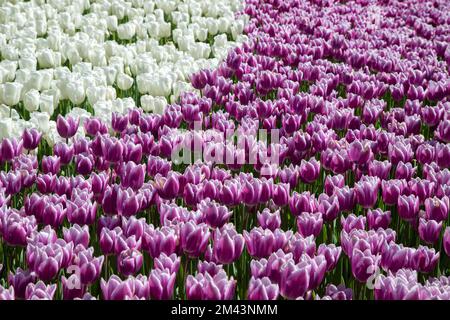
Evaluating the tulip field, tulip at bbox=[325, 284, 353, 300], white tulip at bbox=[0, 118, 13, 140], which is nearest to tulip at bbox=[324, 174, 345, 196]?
the tulip field

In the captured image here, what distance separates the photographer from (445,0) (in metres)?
10.6

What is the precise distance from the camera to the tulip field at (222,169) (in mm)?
2559

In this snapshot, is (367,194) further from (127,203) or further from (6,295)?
(6,295)

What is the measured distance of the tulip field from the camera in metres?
2.56

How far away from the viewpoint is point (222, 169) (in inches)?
138

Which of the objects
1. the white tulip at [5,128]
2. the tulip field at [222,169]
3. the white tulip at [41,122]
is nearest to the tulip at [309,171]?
the tulip field at [222,169]

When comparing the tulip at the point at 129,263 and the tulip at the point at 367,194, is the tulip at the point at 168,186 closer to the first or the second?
the tulip at the point at 129,263

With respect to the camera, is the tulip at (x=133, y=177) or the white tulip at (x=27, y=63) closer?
the tulip at (x=133, y=177)

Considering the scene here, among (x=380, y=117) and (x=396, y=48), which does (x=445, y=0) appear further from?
(x=380, y=117)

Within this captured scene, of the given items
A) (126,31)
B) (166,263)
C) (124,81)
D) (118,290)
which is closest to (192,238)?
(166,263)
